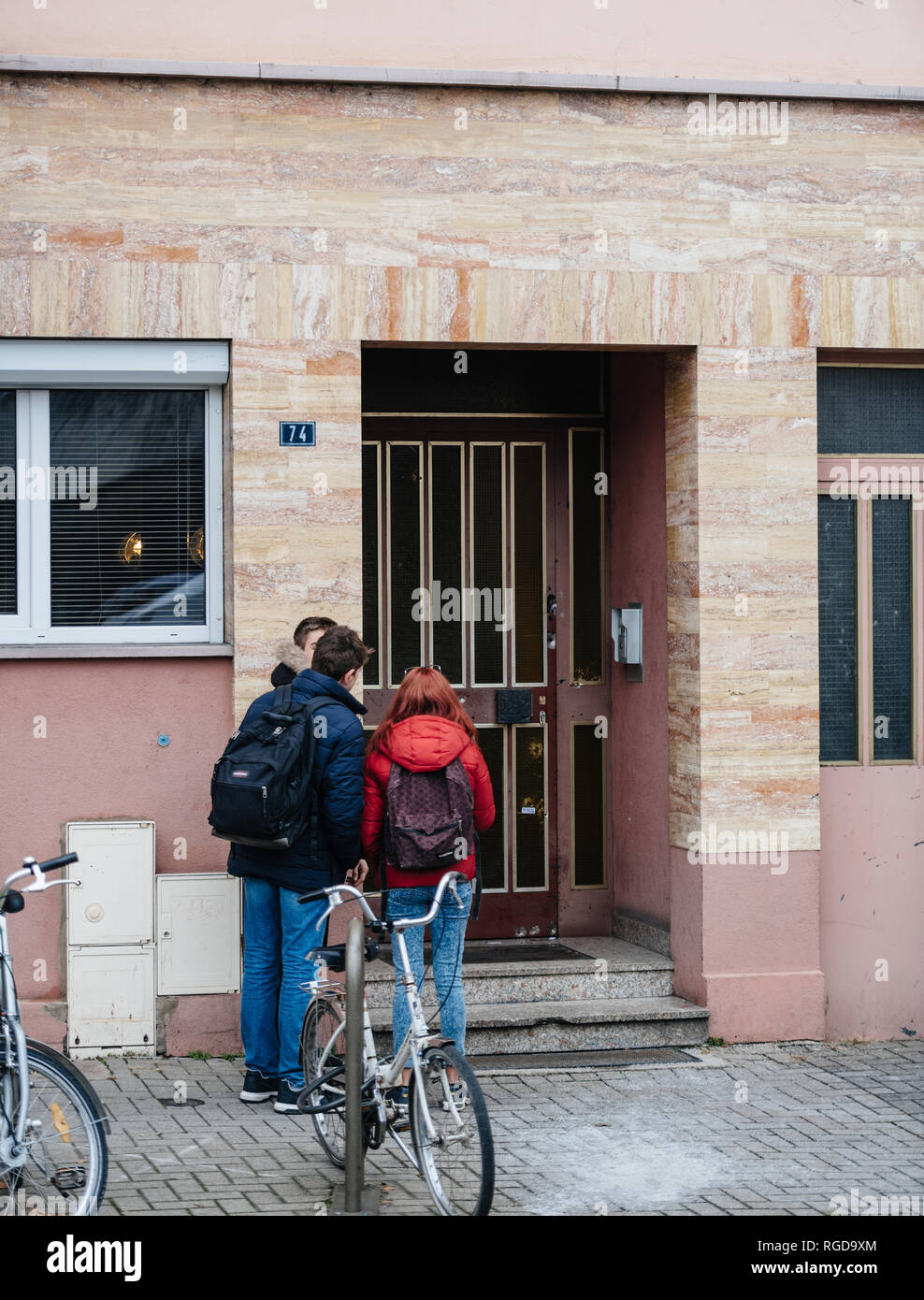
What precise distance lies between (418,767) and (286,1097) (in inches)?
60.1

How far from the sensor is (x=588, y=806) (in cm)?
902

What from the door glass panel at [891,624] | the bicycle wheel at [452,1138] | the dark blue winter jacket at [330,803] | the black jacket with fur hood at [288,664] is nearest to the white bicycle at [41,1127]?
the bicycle wheel at [452,1138]

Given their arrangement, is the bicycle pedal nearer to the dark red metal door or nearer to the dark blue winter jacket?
the dark blue winter jacket

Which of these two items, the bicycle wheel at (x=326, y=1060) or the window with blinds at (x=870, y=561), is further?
the window with blinds at (x=870, y=561)

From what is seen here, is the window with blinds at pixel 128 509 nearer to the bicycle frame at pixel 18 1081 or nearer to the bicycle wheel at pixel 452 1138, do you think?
the bicycle frame at pixel 18 1081

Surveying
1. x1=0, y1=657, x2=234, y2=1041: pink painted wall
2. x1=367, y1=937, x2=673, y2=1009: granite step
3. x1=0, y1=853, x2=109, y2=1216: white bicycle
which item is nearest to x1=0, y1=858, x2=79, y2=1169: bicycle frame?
x1=0, y1=853, x2=109, y2=1216: white bicycle

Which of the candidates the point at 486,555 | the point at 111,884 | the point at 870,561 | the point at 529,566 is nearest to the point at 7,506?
the point at 111,884

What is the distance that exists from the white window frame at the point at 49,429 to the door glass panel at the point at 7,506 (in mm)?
29

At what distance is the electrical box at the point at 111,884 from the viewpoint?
7.47 meters

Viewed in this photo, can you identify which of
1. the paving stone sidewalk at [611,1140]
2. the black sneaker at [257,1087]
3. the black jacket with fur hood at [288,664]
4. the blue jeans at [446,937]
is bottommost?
the paving stone sidewalk at [611,1140]

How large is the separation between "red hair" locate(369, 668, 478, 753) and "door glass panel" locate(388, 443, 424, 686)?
7.12ft

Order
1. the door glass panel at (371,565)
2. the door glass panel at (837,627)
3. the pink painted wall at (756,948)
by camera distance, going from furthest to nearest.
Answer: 1. the door glass panel at (371,565)
2. the door glass panel at (837,627)
3. the pink painted wall at (756,948)

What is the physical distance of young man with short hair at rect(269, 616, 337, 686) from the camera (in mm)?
7062

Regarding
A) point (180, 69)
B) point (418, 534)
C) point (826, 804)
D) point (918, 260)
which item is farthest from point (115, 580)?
point (918, 260)
